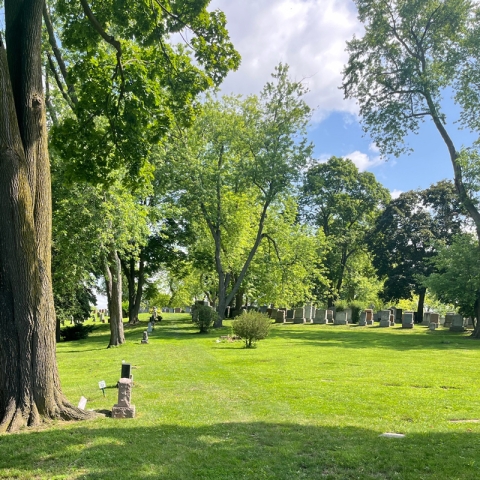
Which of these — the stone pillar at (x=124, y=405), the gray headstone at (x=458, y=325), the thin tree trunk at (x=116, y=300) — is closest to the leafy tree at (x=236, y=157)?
the thin tree trunk at (x=116, y=300)

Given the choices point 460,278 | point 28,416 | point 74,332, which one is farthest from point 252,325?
point 74,332

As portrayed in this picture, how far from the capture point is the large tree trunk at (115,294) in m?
19.9

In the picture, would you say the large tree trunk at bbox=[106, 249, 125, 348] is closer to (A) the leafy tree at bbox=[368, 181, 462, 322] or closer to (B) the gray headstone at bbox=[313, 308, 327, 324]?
(B) the gray headstone at bbox=[313, 308, 327, 324]

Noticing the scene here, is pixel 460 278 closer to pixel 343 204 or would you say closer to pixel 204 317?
pixel 204 317

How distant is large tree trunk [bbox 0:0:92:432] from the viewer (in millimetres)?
6172

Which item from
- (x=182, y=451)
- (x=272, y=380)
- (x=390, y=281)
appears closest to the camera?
(x=182, y=451)

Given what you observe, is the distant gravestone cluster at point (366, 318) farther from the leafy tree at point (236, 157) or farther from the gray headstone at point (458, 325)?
the leafy tree at point (236, 157)

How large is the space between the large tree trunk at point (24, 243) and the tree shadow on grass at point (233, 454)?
0.69 m

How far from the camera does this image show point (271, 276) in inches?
1236

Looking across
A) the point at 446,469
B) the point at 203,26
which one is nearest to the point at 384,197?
the point at 203,26

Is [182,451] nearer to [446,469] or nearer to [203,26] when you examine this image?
[446,469]

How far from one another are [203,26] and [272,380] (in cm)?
804

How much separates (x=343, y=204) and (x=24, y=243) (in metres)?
41.2

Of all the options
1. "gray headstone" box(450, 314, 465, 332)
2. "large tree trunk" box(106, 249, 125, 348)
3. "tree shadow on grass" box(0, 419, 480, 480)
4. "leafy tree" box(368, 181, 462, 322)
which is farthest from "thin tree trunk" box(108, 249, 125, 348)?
"leafy tree" box(368, 181, 462, 322)
